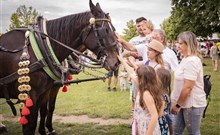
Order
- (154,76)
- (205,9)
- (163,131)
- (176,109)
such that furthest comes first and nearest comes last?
(205,9) → (176,109) → (163,131) → (154,76)

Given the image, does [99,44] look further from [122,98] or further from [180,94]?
[122,98]

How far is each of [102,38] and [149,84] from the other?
90 cm

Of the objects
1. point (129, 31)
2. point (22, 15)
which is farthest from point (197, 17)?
point (129, 31)

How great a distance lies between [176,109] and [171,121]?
10.3 inches

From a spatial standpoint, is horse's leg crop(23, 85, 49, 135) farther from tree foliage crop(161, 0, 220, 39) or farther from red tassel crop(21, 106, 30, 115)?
tree foliage crop(161, 0, 220, 39)

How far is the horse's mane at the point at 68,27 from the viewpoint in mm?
3664

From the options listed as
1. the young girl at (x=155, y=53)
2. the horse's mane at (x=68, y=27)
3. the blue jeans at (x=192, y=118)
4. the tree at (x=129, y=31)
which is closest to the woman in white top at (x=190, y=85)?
the blue jeans at (x=192, y=118)

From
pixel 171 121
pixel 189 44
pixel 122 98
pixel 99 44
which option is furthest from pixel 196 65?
pixel 122 98

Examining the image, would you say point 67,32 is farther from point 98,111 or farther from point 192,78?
point 98,111

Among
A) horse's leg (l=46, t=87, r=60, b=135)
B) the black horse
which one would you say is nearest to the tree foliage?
horse's leg (l=46, t=87, r=60, b=135)

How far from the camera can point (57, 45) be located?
145 inches

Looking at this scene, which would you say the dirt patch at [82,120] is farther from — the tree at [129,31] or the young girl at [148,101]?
the tree at [129,31]

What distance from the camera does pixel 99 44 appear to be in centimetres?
349

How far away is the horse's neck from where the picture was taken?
3676 mm
